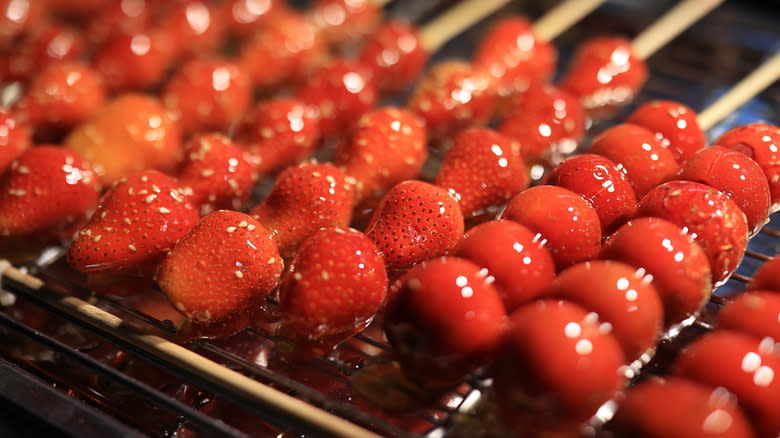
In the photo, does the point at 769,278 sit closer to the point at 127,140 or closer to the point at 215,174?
the point at 215,174

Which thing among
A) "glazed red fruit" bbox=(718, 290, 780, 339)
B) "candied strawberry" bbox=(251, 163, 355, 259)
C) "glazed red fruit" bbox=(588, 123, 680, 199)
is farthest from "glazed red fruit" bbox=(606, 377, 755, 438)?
"candied strawberry" bbox=(251, 163, 355, 259)

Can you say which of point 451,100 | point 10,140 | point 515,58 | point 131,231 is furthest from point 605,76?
point 10,140

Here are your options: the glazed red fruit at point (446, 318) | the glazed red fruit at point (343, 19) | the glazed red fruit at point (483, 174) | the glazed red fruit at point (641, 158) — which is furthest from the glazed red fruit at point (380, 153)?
the glazed red fruit at point (343, 19)

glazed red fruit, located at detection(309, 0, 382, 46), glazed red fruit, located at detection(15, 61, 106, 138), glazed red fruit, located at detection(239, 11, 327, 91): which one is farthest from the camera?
glazed red fruit, located at detection(309, 0, 382, 46)

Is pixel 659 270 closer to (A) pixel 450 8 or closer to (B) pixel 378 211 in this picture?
(B) pixel 378 211

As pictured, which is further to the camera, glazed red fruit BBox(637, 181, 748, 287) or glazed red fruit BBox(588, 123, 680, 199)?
glazed red fruit BBox(588, 123, 680, 199)

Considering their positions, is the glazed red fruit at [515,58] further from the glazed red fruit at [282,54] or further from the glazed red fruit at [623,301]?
the glazed red fruit at [623,301]

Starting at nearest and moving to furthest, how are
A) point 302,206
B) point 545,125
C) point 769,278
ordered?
1. point 769,278
2. point 302,206
3. point 545,125

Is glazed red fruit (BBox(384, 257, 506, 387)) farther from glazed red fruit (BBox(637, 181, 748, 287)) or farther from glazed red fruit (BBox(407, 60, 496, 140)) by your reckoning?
glazed red fruit (BBox(407, 60, 496, 140))
